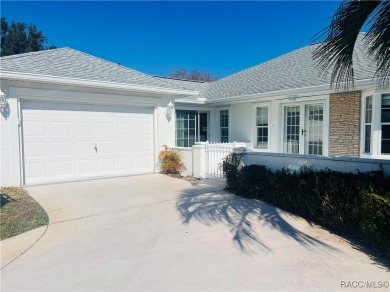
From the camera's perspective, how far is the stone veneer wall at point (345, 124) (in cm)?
969

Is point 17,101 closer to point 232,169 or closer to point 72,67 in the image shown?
point 72,67

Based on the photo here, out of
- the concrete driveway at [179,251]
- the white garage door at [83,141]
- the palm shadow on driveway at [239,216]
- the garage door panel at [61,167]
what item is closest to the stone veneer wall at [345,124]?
the palm shadow on driveway at [239,216]

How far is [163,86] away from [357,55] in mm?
7420

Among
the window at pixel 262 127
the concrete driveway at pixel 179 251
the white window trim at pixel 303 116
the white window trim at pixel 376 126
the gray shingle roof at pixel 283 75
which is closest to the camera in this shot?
the concrete driveway at pixel 179 251

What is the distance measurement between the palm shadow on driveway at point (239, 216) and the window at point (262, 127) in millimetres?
5999

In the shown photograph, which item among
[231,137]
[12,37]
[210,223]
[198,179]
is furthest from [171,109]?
[12,37]

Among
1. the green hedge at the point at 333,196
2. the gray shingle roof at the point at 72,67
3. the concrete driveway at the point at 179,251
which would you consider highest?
the gray shingle roof at the point at 72,67

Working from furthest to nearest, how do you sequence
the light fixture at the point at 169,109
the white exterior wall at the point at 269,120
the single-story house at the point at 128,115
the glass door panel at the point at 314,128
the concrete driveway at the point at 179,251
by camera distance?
1. the light fixture at the point at 169,109
2. the glass door panel at the point at 314,128
3. the white exterior wall at the point at 269,120
4. the single-story house at the point at 128,115
5. the concrete driveway at the point at 179,251

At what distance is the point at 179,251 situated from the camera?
13.9 feet

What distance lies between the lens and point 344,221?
15.8ft

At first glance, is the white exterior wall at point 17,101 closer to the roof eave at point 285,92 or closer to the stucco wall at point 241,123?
the roof eave at point 285,92

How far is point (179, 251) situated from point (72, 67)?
8.04 meters

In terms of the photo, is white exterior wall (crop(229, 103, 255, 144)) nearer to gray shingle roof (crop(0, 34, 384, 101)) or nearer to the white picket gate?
gray shingle roof (crop(0, 34, 384, 101))

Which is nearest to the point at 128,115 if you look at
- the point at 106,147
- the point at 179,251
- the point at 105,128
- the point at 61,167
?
the point at 105,128
